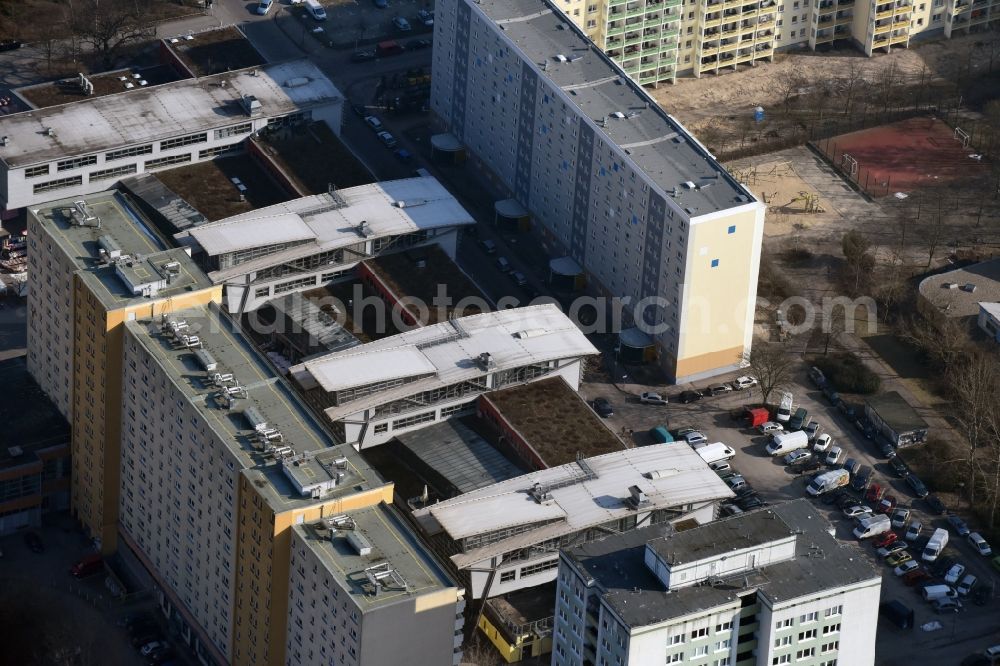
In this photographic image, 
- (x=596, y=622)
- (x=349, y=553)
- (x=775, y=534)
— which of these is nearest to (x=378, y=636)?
(x=349, y=553)

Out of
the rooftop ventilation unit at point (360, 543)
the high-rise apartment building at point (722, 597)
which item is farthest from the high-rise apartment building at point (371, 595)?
the high-rise apartment building at point (722, 597)

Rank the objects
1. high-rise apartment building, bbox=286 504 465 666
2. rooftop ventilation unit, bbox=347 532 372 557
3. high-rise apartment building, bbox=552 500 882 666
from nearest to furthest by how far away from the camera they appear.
→ 1. high-rise apartment building, bbox=552 500 882 666
2. high-rise apartment building, bbox=286 504 465 666
3. rooftop ventilation unit, bbox=347 532 372 557

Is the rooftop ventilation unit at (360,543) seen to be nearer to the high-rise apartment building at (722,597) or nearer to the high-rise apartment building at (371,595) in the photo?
the high-rise apartment building at (371,595)

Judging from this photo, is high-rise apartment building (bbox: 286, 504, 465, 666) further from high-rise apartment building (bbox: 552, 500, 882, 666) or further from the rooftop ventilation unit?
high-rise apartment building (bbox: 552, 500, 882, 666)

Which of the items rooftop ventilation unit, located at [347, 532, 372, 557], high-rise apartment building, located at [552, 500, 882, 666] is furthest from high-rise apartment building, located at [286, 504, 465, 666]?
high-rise apartment building, located at [552, 500, 882, 666]

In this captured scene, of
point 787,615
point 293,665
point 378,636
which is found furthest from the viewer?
point 293,665

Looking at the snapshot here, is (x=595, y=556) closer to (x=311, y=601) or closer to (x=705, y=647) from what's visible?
(x=705, y=647)

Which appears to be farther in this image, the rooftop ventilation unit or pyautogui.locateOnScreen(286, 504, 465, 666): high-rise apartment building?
the rooftop ventilation unit
